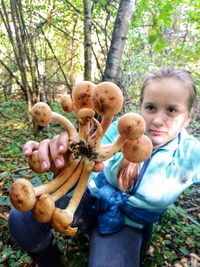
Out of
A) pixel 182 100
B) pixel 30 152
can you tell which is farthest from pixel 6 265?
pixel 182 100

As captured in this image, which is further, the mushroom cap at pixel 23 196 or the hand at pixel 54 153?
the hand at pixel 54 153

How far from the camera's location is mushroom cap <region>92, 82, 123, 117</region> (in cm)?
75

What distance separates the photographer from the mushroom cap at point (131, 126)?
753 millimetres

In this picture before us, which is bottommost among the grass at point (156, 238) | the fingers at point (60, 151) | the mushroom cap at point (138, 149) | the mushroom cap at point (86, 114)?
the grass at point (156, 238)

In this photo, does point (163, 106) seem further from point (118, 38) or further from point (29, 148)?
point (118, 38)

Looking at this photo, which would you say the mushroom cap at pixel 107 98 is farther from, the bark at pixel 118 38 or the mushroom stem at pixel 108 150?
the bark at pixel 118 38

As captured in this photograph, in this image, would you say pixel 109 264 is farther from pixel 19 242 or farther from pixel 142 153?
pixel 142 153

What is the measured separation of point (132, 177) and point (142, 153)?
0.69 metres

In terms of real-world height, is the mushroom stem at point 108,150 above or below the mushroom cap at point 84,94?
below

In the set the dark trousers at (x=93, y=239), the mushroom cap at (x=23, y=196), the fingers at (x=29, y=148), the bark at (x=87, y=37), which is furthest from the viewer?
the bark at (x=87, y=37)

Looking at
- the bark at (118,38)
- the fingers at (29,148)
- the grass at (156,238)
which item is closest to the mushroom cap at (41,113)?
the fingers at (29,148)

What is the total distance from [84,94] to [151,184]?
2.83 feet

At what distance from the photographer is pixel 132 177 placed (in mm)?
1493

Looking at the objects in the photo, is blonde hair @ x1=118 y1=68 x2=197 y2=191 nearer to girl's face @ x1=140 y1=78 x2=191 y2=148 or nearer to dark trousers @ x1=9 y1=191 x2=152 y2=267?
girl's face @ x1=140 y1=78 x2=191 y2=148
